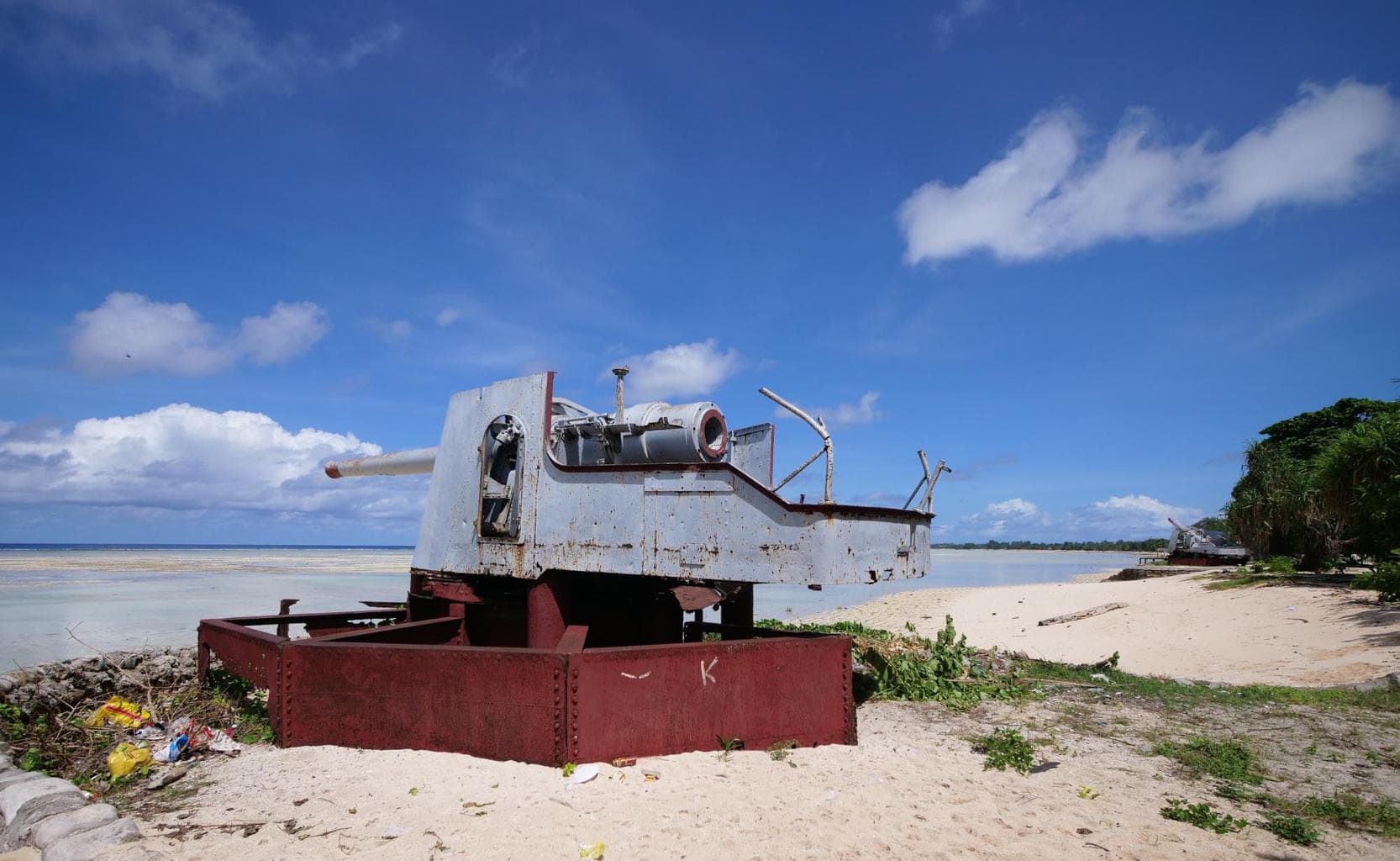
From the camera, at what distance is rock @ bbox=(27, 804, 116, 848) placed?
380 centimetres


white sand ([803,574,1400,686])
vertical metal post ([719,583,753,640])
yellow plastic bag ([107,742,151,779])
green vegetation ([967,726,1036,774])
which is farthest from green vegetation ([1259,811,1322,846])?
yellow plastic bag ([107,742,151,779])

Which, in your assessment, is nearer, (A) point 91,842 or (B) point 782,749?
(A) point 91,842

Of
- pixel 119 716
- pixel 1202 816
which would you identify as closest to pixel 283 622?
pixel 119 716

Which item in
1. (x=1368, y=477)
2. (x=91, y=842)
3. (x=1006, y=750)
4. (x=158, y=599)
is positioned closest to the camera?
(x=91, y=842)

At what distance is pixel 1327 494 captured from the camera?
14.5 m


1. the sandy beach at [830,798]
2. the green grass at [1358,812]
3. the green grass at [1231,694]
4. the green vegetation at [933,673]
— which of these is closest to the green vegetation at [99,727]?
the sandy beach at [830,798]

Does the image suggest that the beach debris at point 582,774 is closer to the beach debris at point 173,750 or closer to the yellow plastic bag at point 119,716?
the beach debris at point 173,750

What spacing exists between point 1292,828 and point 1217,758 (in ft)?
4.92

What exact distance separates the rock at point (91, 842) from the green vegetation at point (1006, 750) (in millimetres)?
5019

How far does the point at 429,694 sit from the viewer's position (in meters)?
5.17

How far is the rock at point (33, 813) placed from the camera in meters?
3.92

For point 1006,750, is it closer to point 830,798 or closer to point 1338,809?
point 830,798

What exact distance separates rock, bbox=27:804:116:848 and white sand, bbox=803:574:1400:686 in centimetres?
1064

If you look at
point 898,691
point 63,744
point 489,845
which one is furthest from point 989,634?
point 63,744
